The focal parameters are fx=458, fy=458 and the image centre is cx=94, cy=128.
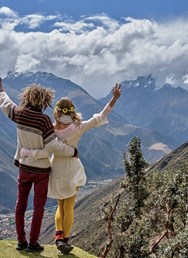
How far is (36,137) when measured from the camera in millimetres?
15367

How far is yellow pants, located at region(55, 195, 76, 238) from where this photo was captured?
16.5m

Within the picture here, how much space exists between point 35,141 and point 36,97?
1492 millimetres

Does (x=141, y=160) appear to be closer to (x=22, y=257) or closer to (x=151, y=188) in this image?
(x=151, y=188)

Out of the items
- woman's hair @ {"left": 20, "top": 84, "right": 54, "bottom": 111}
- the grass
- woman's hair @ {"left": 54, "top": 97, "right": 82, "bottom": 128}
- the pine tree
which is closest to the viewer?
woman's hair @ {"left": 20, "top": 84, "right": 54, "bottom": 111}

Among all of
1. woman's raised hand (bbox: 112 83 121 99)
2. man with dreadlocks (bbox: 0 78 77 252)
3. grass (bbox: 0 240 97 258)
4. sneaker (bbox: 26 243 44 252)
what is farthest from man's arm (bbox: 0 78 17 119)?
grass (bbox: 0 240 97 258)

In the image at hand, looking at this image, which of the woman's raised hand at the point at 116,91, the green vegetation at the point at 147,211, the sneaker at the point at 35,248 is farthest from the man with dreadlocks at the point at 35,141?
the green vegetation at the point at 147,211

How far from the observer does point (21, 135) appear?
Answer: 1566 centimetres

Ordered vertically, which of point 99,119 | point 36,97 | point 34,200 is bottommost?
point 34,200

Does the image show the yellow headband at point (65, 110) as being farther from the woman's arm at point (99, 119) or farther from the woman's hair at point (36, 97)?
the woman's arm at point (99, 119)

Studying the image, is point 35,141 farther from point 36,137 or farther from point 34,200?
point 34,200

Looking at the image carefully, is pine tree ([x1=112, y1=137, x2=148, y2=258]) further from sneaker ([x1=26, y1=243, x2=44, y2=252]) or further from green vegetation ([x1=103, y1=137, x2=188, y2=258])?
sneaker ([x1=26, y1=243, x2=44, y2=252])

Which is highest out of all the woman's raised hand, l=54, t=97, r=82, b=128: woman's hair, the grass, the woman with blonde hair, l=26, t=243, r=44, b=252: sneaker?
the woman's raised hand

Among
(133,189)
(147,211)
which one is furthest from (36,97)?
(147,211)

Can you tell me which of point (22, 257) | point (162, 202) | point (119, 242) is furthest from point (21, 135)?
point (162, 202)
